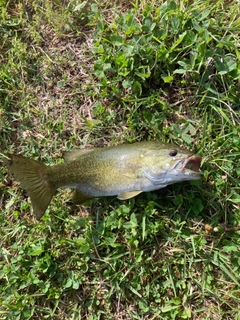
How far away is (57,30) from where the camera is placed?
4383 millimetres

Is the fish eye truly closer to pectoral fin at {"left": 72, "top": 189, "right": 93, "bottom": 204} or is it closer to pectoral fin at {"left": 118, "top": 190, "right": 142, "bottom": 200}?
pectoral fin at {"left": 118, "top": 190, "right": 142, "bottom": 200}

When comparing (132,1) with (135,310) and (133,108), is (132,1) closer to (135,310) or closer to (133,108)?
(133,108)

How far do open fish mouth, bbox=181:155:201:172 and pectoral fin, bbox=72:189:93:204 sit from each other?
1.07 meters

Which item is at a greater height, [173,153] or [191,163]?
[173,153]

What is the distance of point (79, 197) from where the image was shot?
3.80m

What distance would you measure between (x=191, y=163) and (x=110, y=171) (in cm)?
81

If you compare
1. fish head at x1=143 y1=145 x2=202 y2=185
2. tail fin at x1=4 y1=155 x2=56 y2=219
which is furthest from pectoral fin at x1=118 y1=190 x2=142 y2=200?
tail fin at x1=4 y1=155 x2=56 y2=219

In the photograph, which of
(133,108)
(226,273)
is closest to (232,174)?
(226,273)

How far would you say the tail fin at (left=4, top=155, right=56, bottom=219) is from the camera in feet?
12.3

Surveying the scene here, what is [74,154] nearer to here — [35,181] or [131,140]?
[35,181]

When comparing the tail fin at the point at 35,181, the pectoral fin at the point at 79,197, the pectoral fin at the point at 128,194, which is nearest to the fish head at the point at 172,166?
the pectoral fin at the point at 128,194

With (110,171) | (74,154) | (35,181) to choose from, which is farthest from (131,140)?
(35,181)

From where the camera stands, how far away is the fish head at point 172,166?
3.34m

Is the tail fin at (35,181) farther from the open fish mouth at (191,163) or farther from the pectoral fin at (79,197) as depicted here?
the open fish mouth at (191,163)
